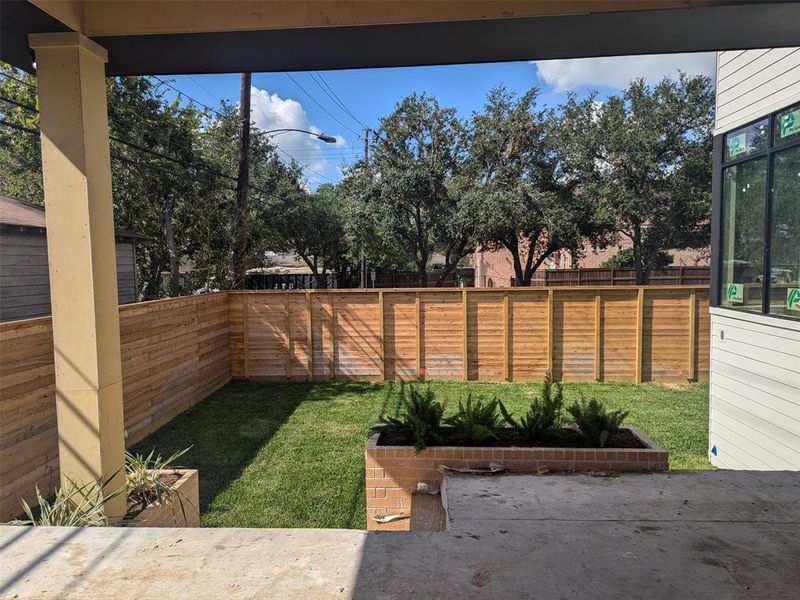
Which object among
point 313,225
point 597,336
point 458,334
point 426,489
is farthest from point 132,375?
point 313,225

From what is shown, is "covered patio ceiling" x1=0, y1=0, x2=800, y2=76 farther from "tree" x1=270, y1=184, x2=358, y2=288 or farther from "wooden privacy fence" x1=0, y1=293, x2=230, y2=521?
"tree" x1=270, y1=184, x2=358, y2=288

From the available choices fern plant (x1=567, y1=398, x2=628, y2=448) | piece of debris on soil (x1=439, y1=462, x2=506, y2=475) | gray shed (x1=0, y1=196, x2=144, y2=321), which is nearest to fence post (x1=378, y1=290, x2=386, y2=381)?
gray shed (x1=0, y1=196, x2=144, y2=321)

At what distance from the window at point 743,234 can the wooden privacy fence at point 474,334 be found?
12.2 ft

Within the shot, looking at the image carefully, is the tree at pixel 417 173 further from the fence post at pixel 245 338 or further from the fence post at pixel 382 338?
the fence post at pixel 245 338

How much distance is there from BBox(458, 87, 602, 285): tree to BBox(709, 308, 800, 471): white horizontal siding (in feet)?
24.1

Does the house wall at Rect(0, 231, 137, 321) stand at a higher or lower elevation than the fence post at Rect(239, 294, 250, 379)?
higher

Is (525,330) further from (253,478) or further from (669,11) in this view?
(669,11)

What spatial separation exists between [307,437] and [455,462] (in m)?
3.18

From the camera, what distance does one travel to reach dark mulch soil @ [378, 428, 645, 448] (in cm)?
353

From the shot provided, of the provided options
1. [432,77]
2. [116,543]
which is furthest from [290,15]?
[432,77]

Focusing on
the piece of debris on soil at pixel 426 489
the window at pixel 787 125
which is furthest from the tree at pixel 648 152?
the piece of debris on soil at pixel 426 489

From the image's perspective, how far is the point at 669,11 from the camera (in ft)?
8.25

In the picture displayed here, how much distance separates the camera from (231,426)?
21.6 feet

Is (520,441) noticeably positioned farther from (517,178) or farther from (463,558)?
(517,178)
